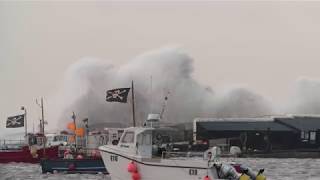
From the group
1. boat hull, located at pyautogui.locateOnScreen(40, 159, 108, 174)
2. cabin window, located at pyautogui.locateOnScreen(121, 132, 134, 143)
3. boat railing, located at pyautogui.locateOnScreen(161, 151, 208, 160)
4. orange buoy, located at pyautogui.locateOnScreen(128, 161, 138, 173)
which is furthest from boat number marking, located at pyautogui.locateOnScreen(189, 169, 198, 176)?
boat hull, located at pyautogui.locateOnScreen(40, 159, 108, 174)

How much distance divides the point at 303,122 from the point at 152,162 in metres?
74.5

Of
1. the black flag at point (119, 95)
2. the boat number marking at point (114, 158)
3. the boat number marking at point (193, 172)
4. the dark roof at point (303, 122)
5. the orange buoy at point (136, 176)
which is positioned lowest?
the orange buoy at point (136, 176)

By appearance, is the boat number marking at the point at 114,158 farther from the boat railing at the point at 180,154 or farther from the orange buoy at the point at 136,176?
the boat railing at the point at 180,154

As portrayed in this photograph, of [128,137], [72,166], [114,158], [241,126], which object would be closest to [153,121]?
[128,137]

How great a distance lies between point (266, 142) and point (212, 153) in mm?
67612

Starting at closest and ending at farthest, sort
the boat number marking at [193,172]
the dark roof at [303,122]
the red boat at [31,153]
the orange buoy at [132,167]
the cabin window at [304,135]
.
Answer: the boat number marking at [193,172] < the orange buoy at [132,167] < the red boat at [31,153] < the cabin window at [304,135] < the dark roof at [303,122]

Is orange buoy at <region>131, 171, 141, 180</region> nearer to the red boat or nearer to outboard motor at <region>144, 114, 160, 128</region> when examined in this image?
outboard motor at <region>144, 114, 160, 128</region>

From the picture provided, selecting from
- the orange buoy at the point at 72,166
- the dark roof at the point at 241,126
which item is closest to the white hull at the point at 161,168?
the orange buoy at the point at 72,166

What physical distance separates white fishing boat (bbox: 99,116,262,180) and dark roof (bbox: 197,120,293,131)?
6316cm

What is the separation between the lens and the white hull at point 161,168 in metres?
31.2

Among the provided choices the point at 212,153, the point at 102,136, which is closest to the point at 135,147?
the point at 212,153

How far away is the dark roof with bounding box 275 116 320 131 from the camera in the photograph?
102 m

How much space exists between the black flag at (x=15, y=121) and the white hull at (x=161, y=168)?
34315 mm

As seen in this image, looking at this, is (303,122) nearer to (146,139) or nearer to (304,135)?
(304,135)
